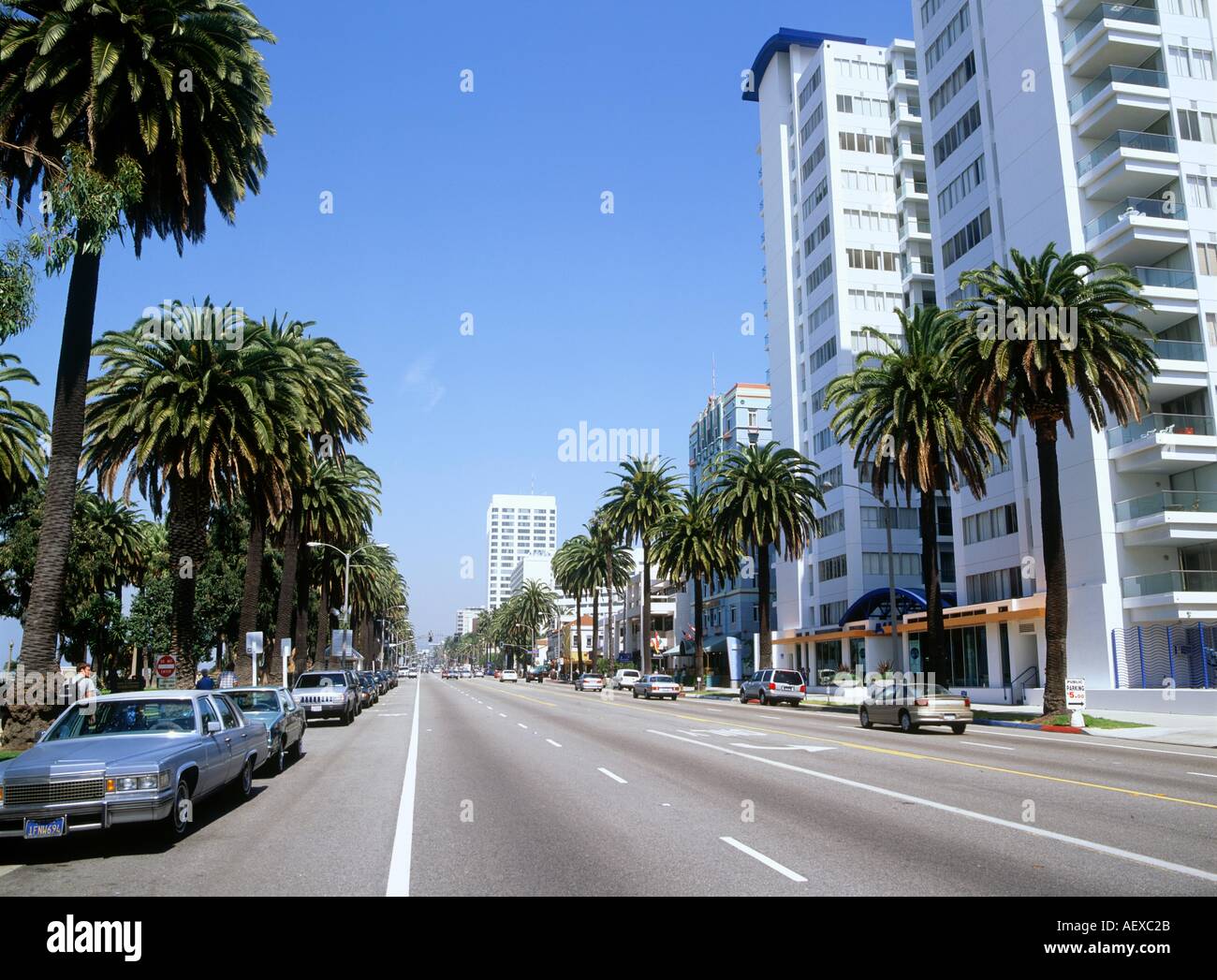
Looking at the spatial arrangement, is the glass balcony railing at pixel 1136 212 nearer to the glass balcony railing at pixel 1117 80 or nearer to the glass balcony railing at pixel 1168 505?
the glass balcony railing at pixel 1117 80

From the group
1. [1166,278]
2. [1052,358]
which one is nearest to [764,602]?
[1166,278]

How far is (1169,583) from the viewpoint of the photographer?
127 ft

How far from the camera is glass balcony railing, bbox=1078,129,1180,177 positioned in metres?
43.0

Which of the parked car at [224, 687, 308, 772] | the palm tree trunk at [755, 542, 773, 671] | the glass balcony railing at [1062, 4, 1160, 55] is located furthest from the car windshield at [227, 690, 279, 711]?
the glass balcony railing at [1062, 4, 1160, 55]

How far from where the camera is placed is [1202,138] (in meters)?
43.5

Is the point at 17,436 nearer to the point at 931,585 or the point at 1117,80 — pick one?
the point at 931,585

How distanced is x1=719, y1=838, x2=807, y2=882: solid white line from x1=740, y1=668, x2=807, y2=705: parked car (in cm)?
3988

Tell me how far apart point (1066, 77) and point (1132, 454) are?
19.2 meters

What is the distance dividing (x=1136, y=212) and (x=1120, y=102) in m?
4.99

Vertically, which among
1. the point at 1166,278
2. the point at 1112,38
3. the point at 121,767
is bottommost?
the point at 121,767

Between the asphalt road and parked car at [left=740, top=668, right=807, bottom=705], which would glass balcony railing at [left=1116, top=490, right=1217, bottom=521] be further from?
the asphalt road
